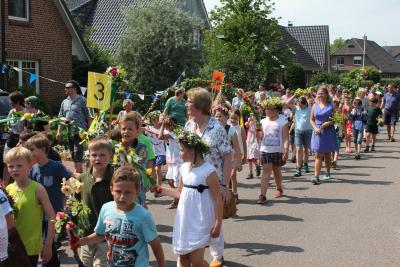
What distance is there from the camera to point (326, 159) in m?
11.2

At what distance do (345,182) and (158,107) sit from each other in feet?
31.7

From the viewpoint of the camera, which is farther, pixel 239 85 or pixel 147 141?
pixel 239 85

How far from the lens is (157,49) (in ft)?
82.4

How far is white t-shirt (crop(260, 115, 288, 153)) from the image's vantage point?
928 centimetres

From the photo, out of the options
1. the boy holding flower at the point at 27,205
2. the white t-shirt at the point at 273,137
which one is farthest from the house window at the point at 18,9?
the boy holding flower at the point at 27,205

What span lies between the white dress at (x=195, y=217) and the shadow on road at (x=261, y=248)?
185 cm

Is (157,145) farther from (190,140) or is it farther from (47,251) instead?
(47,251)

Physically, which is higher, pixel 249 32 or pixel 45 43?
pixel 249 32

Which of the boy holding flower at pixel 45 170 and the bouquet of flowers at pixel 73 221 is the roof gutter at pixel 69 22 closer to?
the boy holding flower at pixel 45 170

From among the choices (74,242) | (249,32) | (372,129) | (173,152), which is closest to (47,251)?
(74,242)

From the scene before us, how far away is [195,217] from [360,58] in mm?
101856

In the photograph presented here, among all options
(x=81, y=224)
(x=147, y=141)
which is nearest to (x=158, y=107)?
(x=147, y=141)

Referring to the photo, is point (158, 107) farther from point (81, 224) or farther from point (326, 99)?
point (81, 224)

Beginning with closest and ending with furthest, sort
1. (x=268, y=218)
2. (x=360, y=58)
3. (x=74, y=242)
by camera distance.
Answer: (x=74, y=242)
(x=268, y=218)
(x=360, y=58)
